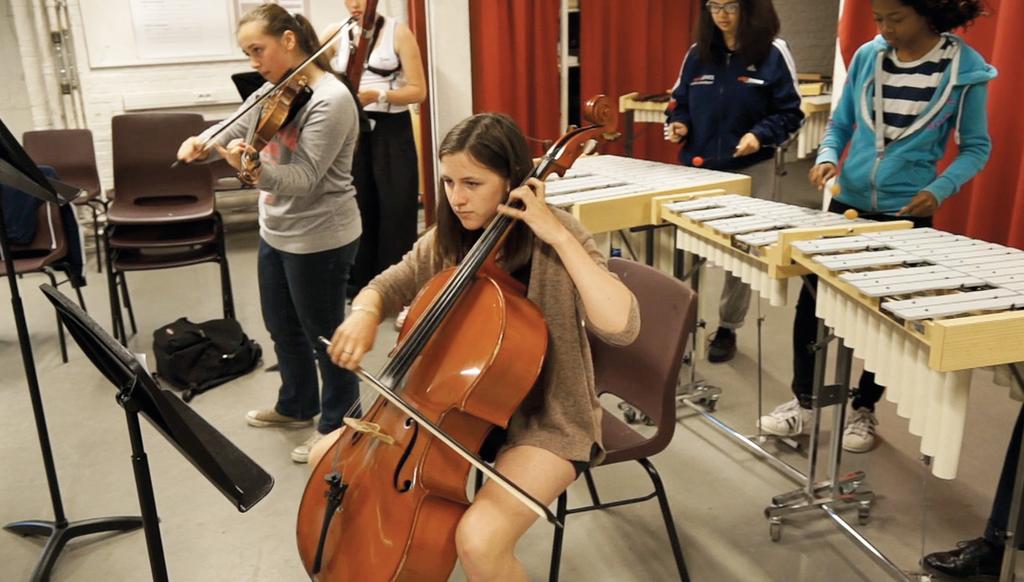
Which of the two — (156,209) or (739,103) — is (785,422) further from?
(156,209)

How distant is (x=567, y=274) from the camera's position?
1779mm

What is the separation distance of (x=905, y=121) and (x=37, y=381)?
262cm

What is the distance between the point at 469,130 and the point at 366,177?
2433 mm

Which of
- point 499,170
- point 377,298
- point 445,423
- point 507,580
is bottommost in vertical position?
point 507,580

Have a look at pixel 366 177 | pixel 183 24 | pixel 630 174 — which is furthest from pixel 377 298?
pixel 183 24

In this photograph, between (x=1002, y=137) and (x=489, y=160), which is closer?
(x=489, y=160)

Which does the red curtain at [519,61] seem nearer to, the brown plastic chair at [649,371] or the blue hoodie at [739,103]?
the blue hoodie at [739,103]

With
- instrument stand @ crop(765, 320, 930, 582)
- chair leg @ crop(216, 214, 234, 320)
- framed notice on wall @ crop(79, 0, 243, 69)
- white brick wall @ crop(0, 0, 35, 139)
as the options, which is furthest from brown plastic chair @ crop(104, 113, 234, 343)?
instrument stand @ crop(765, 320, 930, 582)

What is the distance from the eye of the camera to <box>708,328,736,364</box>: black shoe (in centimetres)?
366

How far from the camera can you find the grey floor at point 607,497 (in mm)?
2363

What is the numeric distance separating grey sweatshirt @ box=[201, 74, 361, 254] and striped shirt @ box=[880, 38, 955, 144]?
1.59m

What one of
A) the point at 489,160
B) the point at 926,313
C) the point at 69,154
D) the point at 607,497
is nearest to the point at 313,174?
the point at 489,160

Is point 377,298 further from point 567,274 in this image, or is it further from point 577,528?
point 577,528

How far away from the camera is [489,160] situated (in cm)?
176
